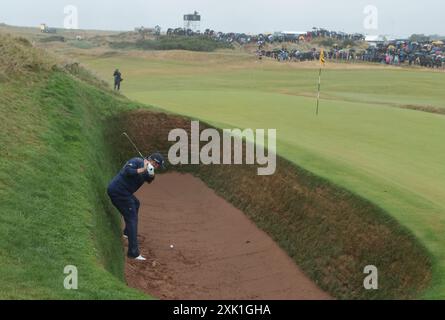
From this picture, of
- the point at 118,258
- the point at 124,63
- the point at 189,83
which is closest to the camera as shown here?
the point at 118,258

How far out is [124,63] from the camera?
79562 millimetres

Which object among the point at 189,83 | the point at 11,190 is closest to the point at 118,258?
the point at 11,190

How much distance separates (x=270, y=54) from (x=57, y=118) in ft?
249

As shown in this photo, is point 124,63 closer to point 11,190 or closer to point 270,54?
point 270,54

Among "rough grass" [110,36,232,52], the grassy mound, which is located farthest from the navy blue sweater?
"rough grass" [110,36,232,52]

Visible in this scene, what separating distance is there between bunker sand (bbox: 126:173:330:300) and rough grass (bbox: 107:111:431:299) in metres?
0.30

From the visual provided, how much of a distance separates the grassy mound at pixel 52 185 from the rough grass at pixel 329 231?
3768mm

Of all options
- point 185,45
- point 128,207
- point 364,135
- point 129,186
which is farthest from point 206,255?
point 185,45

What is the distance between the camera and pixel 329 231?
12.6 m

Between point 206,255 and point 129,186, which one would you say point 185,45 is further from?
point 129,186

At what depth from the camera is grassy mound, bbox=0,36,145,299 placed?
8062 mm

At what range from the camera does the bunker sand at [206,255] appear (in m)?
11.7

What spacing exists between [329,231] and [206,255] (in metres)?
2.93

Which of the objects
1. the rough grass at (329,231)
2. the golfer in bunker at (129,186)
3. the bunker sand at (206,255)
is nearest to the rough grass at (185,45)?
the bunker sand at (206,255)
